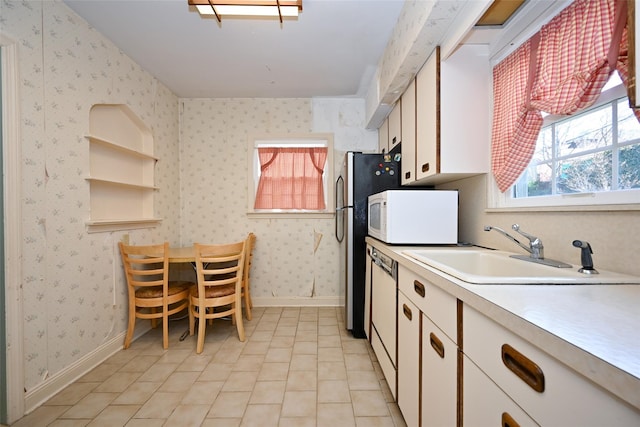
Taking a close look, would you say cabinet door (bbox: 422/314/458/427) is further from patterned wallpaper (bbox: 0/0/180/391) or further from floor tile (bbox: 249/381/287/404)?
patterned wallpaper (bbox: 0/0/180/391)

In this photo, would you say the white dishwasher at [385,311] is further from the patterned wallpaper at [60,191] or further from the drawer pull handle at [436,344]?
the patterned wallpaper at [60,191]

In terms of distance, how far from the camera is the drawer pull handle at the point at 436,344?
98 centimetres

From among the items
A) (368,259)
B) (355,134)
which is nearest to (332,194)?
(355,134)

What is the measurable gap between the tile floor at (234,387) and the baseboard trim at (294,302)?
2.43 ft

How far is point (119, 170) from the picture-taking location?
239 centimetres

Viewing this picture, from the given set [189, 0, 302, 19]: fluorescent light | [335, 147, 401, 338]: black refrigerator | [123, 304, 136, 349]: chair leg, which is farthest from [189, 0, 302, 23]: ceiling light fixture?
[123, 304, 136, 349]: chair leg

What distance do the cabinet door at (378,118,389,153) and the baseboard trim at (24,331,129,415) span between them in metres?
3.17

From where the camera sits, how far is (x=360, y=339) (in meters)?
2.42

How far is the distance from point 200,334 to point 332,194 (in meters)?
2.07

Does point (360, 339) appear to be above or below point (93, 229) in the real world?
below

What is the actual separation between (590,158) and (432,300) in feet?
3.11

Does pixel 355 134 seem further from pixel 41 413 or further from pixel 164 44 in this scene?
pixel 41 413

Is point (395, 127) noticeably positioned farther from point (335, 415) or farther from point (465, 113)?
point (335, 415)

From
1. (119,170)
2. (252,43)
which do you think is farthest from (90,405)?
(252,43)
